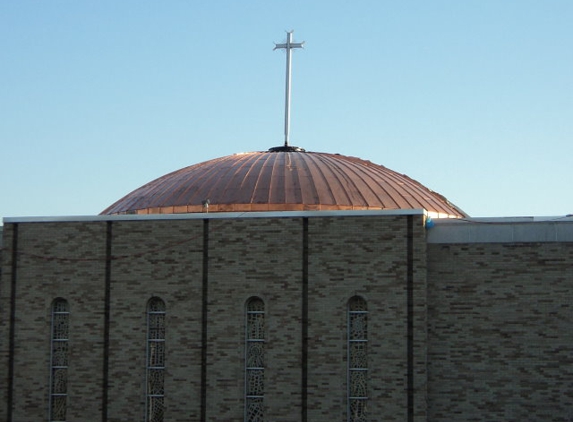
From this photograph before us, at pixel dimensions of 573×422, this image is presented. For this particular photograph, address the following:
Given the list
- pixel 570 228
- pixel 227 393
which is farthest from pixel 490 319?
pixel 227 393

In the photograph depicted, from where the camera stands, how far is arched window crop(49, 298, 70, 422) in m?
29.6

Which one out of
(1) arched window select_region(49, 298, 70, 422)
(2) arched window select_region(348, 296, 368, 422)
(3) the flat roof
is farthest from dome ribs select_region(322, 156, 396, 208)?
(1) arched window select_region(49, 298, 70, 422)

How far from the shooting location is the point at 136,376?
2900 cm

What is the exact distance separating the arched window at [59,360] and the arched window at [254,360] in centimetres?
498

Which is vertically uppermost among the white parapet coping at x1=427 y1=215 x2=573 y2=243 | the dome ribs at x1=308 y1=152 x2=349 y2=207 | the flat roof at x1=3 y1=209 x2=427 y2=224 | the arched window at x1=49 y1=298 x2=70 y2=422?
the dome ribs at x1=308 y1=152 x2=349 y2=207

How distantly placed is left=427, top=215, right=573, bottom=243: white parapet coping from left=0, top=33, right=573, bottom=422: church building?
4 centimetres

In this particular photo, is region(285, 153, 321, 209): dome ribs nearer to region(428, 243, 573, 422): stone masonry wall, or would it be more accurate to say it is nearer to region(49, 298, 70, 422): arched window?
region(428, 243, 573, 422): stone masonry wall

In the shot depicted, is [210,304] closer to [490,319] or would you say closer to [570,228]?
[490,319]

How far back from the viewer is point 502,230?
90.3ft

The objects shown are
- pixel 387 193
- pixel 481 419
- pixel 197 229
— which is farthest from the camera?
pixel 387 193

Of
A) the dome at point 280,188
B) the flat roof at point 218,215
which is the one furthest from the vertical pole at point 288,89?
the flat roof at point 218,215

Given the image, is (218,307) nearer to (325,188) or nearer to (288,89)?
(325,188)

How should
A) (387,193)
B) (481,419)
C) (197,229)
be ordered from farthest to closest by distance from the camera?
(387,193) < (197,229) < (481,419)

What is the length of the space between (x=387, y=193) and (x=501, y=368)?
31.6 ft
